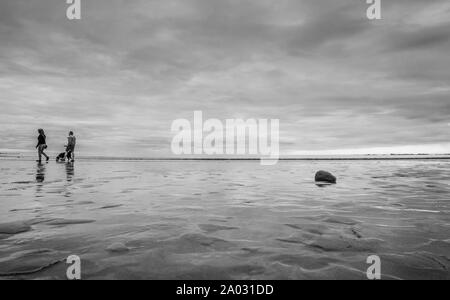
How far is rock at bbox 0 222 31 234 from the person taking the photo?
361 cm

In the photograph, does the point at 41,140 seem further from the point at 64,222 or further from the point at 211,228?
the point at 211,228

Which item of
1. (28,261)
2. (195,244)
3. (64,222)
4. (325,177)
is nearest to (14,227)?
(64,222)

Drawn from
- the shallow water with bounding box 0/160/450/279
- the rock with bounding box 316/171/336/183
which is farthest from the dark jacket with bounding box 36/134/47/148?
the rock with bounding box 316/171/336/183

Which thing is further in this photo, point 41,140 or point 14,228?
A: point 41,140

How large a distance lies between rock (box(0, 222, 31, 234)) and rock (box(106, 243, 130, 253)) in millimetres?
1484

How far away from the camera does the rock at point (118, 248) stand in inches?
117

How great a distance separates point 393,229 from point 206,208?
124 inches

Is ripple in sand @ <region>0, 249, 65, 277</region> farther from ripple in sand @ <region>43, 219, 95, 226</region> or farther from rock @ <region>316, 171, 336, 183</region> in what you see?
rock @ <region>316, 171, 336, 183</region>

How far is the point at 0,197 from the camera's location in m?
6.13

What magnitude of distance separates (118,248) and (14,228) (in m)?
1.82

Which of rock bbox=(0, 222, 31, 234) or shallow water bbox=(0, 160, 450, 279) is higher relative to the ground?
rock bbox=(0, 222, 31, 234)

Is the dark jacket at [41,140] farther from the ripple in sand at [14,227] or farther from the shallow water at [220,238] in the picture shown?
the ripple in sand at [14,227]

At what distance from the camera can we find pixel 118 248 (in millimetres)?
3027
